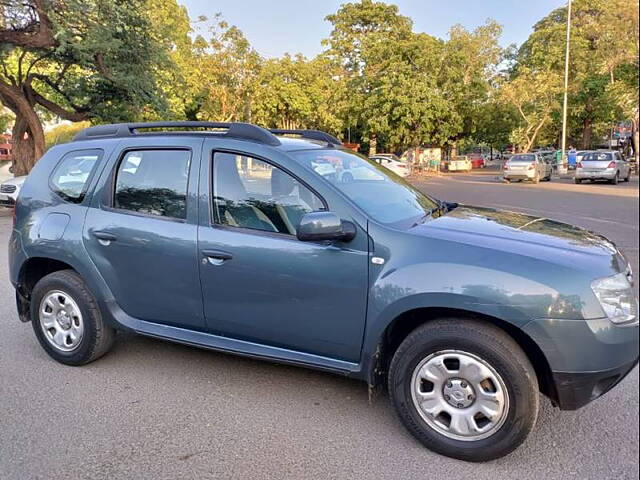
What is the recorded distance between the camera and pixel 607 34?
1.79 m

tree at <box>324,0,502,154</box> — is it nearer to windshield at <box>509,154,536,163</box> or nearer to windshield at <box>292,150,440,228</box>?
windshield at <box>509,154,536,163</box>

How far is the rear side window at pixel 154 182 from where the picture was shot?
3.50 meters

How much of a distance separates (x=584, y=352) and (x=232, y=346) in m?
2.06

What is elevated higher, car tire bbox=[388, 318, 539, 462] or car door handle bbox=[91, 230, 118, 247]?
car door handle bbox=[91, 230, 118, 247]

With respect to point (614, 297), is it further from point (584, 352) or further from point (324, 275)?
point (324, 275)

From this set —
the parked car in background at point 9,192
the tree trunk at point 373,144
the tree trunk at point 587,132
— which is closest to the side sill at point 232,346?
the parked car in background at point 9,192

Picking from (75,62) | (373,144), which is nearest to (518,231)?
(75,62)

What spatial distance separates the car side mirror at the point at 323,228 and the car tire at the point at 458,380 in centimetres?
67

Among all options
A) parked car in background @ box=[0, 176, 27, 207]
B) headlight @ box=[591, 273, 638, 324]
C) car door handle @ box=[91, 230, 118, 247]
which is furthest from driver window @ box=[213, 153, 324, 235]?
parked car in background @ box=[0, 176, 27, 207]

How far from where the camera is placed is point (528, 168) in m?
22.5

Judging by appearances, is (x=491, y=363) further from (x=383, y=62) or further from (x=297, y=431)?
(x=383, y=62)

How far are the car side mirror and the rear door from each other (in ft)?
2.89

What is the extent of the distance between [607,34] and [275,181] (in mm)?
1996

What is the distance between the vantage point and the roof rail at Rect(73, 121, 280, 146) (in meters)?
3.38
